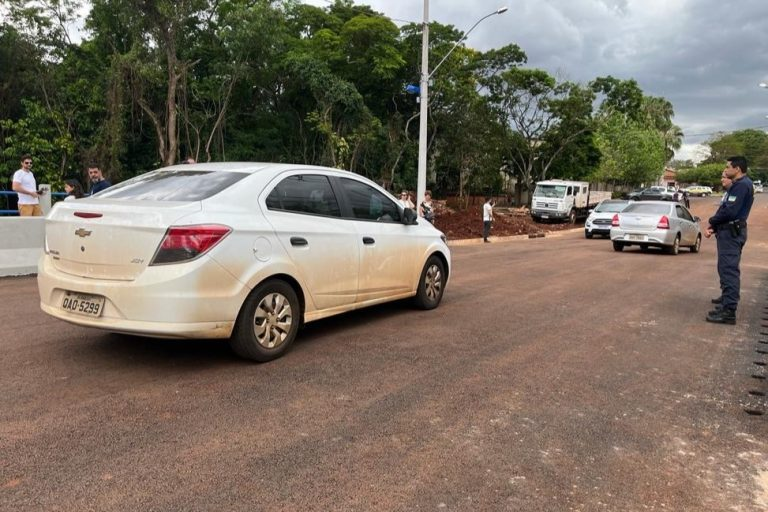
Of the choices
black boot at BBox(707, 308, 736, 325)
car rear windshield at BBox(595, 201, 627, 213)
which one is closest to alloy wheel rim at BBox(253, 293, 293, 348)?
black boot at BBox(707, 308, 736, 325)

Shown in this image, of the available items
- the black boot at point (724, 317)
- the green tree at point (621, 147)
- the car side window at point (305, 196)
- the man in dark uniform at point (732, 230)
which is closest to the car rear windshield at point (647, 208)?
the man in dark uniform at point (732, 230)

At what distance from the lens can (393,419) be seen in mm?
3842

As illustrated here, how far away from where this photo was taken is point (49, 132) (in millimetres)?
22703

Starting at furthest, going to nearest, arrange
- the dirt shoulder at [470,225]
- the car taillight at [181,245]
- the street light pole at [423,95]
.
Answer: the dirt shoulder at [470,225]
the street light pole at [423,95]
the car taillight at [181,245]

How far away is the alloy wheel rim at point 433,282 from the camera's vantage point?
721 cm

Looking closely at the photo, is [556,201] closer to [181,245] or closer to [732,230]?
[732,230]

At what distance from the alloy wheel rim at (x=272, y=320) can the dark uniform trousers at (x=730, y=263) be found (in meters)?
5.28

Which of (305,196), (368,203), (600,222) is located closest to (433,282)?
(368,203)

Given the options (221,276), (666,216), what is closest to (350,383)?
(221,276)

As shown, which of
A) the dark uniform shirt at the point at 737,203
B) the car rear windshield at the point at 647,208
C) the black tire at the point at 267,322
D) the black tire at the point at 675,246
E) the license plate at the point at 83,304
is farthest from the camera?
the car rear windshield at the point at 647,208

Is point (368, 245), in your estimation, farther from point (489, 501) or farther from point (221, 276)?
point (489, 501)

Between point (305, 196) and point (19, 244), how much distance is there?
6.49m

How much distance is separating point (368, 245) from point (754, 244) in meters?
21.3

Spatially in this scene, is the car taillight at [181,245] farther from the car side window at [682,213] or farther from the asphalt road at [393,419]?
the car side window at [682,213]
